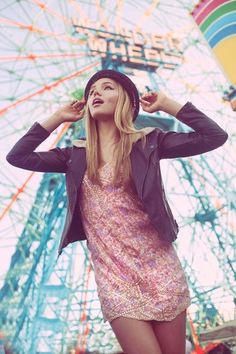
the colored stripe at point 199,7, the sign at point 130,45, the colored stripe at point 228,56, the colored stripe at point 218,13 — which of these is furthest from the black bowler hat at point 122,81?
the sign at point 130,45

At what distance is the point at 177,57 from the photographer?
26.1 feet

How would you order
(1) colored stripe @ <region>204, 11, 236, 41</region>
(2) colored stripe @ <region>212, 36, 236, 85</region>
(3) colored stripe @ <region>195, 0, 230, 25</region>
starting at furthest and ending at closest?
(3) colored stripe @ <region>195, 0, 230, 25</region> < (1) colored stripe @ <region>204, 11, 236, 41</region> < (2) colored stripe @ <region>212, 36, 236, 85</region>

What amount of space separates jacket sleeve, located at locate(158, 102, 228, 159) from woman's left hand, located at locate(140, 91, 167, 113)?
0.06 m

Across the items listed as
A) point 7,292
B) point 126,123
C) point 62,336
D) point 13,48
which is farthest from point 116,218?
point 13,48

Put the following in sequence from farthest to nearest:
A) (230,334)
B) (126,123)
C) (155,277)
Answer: (230,334) < (126,123) < (155,277)

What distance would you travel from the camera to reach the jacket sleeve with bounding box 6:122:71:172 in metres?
0.96

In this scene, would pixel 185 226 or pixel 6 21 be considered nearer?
pixel 6 21

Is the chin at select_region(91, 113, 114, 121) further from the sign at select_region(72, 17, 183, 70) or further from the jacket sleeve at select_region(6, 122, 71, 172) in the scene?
the sign at select_region(72, 17, 183, 70)

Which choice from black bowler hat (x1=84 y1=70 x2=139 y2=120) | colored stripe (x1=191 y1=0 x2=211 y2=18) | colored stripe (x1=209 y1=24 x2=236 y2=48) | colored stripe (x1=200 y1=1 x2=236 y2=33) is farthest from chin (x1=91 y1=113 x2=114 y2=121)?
colored stripe (x1=191 y1=0 x2=211 y2=18)

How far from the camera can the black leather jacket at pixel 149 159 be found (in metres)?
0.83

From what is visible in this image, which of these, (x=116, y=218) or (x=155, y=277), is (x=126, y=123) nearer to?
(x=116, y=218)

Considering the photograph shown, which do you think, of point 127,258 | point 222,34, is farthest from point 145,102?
point 222,34

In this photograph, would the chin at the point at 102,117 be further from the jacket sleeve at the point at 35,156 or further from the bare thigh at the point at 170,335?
the bare thigh at the point at 170,335

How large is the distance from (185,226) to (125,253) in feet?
21.4
